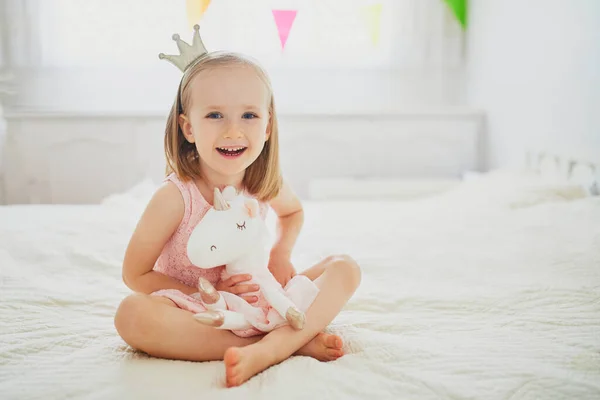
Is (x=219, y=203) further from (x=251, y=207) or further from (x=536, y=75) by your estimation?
(x=536, y=75)

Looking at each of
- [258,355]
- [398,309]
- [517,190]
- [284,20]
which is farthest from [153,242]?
[284,20]

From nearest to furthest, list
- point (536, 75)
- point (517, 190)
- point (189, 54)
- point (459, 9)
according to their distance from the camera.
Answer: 1. point (189, 54)
2. point (517, 190)
3. point (536, 75)
4. point (459, 9)

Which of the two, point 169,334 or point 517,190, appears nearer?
point 169,334

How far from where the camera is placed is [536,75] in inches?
88.3

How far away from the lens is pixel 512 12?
98.3 inches

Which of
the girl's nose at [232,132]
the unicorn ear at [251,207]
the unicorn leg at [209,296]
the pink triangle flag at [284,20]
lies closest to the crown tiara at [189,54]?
the girl's nose at [232,132]

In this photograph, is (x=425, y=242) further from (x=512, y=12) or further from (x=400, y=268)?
(x=512, y=12)

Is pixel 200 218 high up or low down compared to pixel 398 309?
up

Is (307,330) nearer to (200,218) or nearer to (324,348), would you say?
(324,348)

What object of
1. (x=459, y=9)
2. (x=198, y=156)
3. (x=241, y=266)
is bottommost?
(x=241, y=266)

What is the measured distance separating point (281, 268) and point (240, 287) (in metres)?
0.17

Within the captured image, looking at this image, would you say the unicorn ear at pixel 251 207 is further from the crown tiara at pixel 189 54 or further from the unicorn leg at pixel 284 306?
the crown tiara at pixel 189 54

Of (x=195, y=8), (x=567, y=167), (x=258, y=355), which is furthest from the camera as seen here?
(x=195, y=8)

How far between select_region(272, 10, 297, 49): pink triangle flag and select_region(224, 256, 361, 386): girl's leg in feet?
7.05
